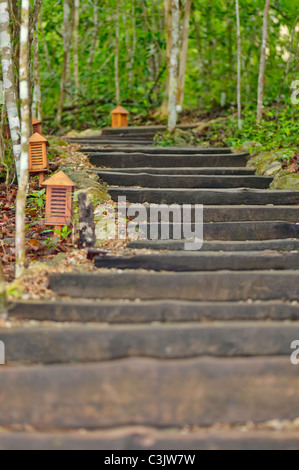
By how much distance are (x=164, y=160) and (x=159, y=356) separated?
→ 524cm

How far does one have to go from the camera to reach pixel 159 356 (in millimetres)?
3803

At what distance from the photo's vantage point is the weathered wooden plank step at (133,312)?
425 centimetres

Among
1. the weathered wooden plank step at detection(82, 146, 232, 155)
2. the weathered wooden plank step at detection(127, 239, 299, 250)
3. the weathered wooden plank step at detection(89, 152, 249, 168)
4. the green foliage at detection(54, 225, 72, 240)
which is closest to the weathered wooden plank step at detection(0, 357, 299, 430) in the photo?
the weathered wooden plank step at detection(127, 239, 299, 250)

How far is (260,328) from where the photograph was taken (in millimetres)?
3904

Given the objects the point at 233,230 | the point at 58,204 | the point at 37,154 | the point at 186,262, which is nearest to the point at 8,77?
the point at 37,154

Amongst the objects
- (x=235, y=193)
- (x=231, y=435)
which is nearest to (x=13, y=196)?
(x=235, y=193)

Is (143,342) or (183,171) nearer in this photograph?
(143,342)

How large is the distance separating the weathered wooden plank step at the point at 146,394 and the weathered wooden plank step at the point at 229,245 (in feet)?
6.92

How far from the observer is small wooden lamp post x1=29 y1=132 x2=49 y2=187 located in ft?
22.2

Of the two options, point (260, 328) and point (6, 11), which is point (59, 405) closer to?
point (260, 328)

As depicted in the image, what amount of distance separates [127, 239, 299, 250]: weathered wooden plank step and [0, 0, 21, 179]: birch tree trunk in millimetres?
2309

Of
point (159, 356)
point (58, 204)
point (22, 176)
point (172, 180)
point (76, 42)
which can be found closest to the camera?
point (159, 356)

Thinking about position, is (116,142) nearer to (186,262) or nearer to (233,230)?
(233,230)

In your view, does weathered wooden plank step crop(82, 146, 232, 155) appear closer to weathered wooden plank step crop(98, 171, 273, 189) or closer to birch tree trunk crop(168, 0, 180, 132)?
weathered wooden plank step crop(98, 171, 273, 189)
